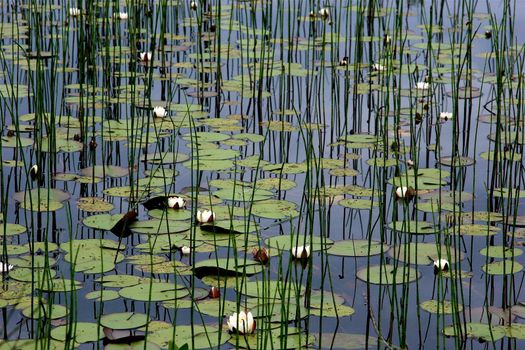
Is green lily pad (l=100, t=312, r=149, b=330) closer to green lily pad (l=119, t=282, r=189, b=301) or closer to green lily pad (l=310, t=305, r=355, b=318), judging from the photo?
green lily pad (l=119, t=282, r=189, b=301)

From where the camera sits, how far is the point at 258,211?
9.11 feet

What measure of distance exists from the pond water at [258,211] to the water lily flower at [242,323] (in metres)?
0.01

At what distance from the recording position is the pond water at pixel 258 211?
219 centimetres

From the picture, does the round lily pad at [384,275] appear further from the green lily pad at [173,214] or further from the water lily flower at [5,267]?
the water lily flower at [5,267]

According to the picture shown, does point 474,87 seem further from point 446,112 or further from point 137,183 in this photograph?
point 137,183

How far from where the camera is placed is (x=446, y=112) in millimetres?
3676

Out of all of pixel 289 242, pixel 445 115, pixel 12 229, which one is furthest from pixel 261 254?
pixel 445 115

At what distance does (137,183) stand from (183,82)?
4.14 feet

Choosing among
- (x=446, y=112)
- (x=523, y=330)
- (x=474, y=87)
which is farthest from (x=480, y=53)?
(x=523, y=330)

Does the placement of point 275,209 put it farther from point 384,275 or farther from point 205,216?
point 384,275

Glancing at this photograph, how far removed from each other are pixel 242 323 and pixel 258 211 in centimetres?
72

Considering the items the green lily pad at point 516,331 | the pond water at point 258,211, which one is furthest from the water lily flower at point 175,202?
the green lily pad at point 516,331

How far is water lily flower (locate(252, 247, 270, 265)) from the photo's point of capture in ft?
7.75

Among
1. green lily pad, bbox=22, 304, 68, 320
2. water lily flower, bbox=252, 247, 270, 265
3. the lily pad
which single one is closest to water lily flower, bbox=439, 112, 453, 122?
the lily pad
